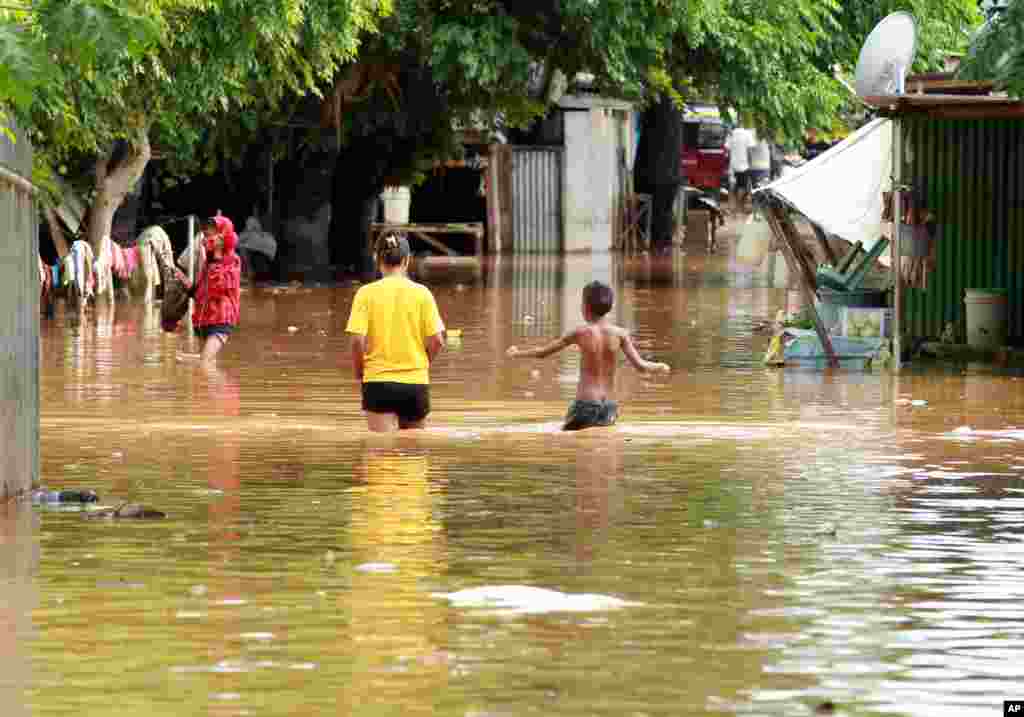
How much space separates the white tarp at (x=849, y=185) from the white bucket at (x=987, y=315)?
3.49ft

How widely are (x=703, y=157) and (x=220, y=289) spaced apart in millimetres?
49440

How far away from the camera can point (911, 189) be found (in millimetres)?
21422

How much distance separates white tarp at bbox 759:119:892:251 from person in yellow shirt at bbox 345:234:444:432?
7832 millimetres

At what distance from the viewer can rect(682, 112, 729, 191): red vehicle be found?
7044cm

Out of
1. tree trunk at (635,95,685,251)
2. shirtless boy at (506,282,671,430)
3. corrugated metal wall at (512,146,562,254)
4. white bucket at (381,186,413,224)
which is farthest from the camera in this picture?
tree trunk at (635,95,685,251)

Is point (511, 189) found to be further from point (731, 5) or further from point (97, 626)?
point (97, 626)

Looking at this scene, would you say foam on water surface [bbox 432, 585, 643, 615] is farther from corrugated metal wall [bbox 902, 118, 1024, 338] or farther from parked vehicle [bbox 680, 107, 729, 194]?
parked vehicle [bbox 680, 107, 729, 194]

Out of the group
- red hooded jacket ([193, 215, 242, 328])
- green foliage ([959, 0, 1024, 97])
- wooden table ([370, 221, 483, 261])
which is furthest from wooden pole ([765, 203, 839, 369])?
wooden table ([370, 221, 483, 261])

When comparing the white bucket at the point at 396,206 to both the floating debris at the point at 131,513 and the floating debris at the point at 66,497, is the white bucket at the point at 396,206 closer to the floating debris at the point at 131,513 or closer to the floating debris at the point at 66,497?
the floating debris at the point at 66,497

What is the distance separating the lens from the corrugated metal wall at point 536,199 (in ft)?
163

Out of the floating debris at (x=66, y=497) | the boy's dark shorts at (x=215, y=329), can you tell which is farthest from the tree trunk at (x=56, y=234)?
the floating debris at (x=66, y=497)

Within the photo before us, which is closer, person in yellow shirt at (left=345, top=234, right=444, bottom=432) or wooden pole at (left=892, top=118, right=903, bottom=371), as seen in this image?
Answer: person in yellow shirt at (left=345, top=234, right=444, bottom=432)

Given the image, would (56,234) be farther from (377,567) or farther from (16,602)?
(16,602)

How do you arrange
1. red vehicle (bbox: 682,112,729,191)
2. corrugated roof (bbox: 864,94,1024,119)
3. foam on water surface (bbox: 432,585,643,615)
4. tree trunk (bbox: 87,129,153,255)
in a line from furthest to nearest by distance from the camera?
red vehicle (bbox: 682,112,729,191)
tree trunk (bbox: 87,129,153,255)
corrugated roof (bbox: 864,94,1024,119)
foam on water surface (bbox: 432,585,643,615)
